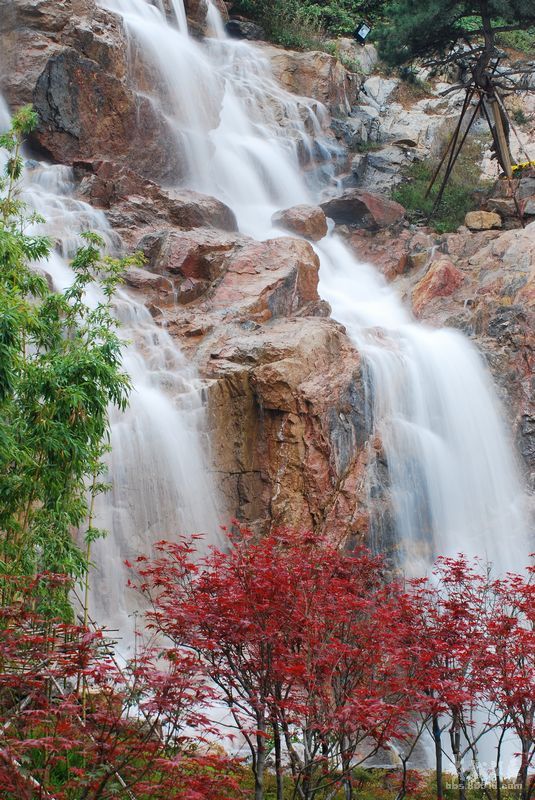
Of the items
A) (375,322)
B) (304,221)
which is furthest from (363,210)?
(375,322)

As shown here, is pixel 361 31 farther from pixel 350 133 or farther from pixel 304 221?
pixel 304 221

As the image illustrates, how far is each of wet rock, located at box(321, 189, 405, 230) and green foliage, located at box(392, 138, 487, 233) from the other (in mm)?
1088

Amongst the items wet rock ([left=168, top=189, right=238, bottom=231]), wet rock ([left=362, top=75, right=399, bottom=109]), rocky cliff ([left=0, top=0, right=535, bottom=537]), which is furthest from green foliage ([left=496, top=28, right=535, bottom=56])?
wet rock ([left=168, top=189, right=238, bottom=231])

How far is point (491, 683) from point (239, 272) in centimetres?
1134

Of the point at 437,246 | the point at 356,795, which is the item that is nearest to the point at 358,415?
the point at 356,795

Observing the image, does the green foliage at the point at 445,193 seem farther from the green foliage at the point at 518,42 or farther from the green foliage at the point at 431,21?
the green foliage at the point at 518,42

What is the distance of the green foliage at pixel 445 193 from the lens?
2500 centimetres

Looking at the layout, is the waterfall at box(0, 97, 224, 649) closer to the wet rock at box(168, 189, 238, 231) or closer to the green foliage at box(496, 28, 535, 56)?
the wet rock at box(168, 189, 238, 231)

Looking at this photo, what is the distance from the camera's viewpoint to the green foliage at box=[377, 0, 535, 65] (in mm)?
22922

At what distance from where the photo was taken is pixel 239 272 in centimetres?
1680

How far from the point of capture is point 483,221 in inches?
904

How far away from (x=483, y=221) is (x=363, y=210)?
363cm

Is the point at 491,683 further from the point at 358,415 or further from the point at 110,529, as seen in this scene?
the point at 358,415

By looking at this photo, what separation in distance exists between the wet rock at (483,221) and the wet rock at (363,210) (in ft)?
7.90
